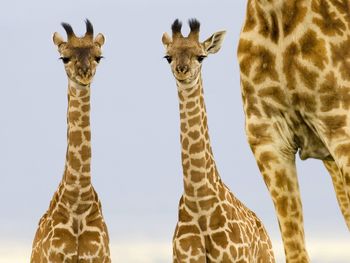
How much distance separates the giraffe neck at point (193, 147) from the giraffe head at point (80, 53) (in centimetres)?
119

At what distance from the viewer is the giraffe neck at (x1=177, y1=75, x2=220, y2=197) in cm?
1159

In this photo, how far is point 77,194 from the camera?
1195 cm

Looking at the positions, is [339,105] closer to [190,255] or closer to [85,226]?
[190,255]

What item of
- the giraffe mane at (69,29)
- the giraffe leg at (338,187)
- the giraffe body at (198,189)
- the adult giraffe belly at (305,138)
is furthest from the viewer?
the giraffe mane at (69,29)

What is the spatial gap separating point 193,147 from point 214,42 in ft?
4.70

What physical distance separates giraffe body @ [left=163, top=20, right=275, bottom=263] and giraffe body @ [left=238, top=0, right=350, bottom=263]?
401 cm


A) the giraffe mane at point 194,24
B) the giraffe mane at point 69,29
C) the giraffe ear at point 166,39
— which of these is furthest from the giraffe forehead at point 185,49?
the giraffe mane at point 69,29

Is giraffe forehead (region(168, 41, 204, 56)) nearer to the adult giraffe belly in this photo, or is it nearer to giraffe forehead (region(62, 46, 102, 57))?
giraffe forehead (region(62, 46, 102, 57))

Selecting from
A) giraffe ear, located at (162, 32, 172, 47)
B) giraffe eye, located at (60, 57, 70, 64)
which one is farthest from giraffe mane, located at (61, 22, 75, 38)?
giraffe ear, located at (162, 32, 172, 47)

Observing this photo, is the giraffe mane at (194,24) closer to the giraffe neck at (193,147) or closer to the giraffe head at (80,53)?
the giraffe neck at (193,147)

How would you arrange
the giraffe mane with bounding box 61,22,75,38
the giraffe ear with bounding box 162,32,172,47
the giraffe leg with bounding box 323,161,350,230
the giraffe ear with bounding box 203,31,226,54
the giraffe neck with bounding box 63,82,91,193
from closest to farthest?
the giraffe leg with bounding box 323,161,350,230, the giraffe ear with bounding box 162,32,172,47, the giraffe ear with bounding box 203,31,226,54, the giraffe neck with bounding box 63,82,91,193, the giraffe mane with bounding box 61,22,75,38

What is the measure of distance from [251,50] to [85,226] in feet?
17.3

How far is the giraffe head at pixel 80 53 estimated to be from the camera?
11617 mm

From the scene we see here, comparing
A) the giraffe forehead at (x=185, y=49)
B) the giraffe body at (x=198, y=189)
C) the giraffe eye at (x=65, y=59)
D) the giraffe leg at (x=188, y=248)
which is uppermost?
the giraffe eye at (x=65, y=59)
